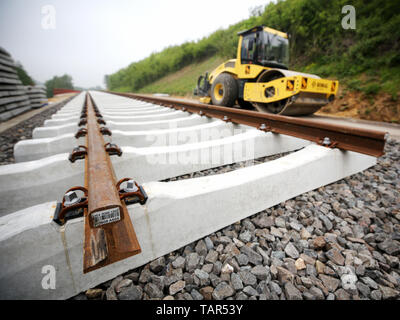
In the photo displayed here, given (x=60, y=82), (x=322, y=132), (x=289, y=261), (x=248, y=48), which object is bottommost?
(x=289, y=261)

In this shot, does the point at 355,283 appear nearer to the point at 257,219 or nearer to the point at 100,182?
the point at 257,219

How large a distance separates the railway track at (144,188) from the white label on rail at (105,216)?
0.02 metres

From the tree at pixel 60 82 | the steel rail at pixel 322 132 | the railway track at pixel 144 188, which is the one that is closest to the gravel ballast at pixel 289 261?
the railway track at pixel 144 188

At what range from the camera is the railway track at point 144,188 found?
756 millimetres

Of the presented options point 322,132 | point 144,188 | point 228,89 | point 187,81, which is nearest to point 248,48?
point 228,89

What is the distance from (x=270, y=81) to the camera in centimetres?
469

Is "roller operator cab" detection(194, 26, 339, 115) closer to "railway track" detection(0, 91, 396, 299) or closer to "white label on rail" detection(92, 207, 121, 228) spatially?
"railway track" detection(0, 91, 396, 299)

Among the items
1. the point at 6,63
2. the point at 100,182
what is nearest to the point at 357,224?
the point at 100,182

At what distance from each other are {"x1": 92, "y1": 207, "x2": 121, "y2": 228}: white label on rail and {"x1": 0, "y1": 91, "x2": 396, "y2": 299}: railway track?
0.06 ft

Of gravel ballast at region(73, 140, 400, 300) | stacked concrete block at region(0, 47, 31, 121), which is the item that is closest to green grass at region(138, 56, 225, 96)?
stacked concrete block at region(0, 47, 31, 121)

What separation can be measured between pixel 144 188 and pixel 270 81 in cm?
473

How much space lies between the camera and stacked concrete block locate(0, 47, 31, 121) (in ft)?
18.8

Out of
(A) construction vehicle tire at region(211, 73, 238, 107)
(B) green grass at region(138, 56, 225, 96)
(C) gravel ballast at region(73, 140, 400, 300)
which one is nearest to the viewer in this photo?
(C) gravel ballast at region(73, 140, 400, 300)

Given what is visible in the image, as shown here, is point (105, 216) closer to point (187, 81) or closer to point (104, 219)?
point (104, 219)
